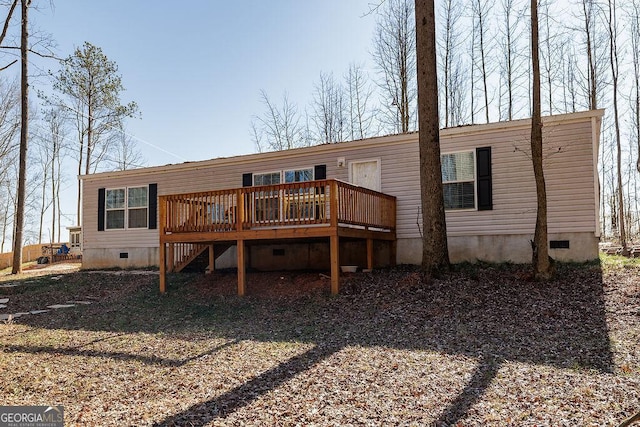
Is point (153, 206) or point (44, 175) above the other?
point (44, 175)

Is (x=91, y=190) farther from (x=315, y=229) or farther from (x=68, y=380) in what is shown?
(x=68, y=380)

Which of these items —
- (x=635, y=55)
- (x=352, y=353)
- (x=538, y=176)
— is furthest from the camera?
(x=635, y=55)

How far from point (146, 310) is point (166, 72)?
13753mm

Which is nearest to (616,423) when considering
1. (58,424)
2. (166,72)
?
(58,424)

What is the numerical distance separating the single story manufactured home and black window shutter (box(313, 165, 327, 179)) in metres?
0.02

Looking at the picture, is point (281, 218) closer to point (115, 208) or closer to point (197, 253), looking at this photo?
point (197, 253)

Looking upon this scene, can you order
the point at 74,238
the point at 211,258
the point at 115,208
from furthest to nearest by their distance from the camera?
the point at 74,238 → the point at 115,208 → the point at 211,258

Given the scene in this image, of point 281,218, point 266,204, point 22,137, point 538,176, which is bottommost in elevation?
point 281,218

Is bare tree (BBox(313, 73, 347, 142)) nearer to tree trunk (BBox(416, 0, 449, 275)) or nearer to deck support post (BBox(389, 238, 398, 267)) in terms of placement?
deck support post (BBox(389, 238, 398, 267))

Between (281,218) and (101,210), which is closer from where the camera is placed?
(281,218)

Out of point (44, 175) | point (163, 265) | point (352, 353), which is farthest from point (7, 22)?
point (44, 175)

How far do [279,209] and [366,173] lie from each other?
3109 millimetres

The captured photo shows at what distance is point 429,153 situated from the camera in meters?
8.52

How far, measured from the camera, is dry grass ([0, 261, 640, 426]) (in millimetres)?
3707
